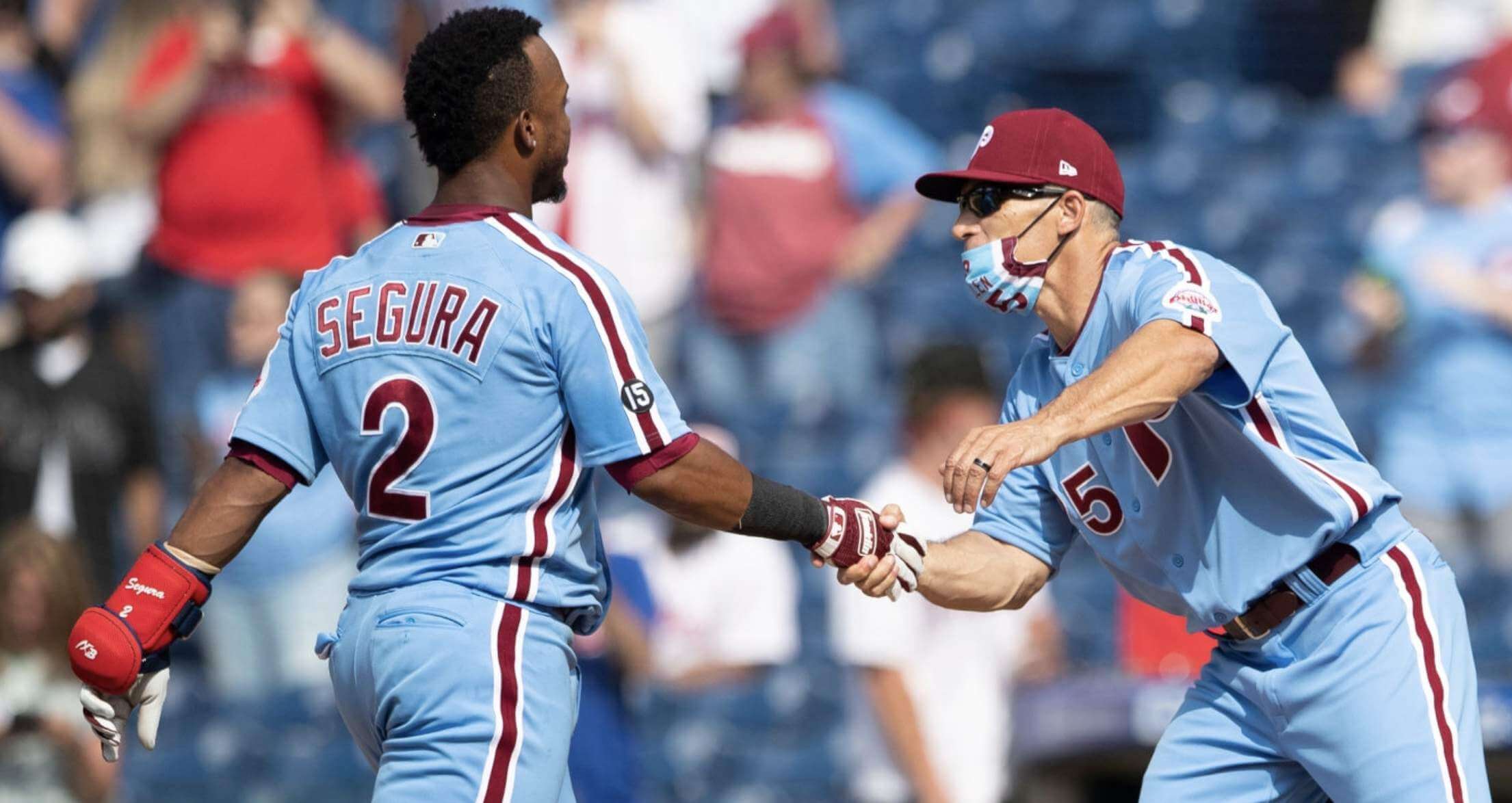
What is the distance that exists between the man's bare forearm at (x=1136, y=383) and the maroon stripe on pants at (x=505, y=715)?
99 centimetres

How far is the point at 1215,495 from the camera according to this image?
375cm

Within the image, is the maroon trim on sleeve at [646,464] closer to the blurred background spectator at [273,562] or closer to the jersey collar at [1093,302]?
the jersey collar at [1093,302]

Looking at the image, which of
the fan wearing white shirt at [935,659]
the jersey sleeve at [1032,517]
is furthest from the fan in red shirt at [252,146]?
the jersey sleeve at [1032,517]

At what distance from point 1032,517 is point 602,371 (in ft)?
4.16

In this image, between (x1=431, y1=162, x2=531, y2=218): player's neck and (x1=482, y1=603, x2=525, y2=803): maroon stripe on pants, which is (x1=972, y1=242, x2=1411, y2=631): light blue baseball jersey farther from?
(x1=482, y1=603, x2=525, y2=803): maroon stripe on pants

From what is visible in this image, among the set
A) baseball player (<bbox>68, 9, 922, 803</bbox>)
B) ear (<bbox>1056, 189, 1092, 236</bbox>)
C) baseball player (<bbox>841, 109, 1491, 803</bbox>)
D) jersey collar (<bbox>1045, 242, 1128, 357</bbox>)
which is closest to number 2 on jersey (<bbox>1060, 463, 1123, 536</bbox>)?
baseball player (<bbox>841, 109, 1491, 803</bbox>)

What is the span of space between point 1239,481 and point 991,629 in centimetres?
197

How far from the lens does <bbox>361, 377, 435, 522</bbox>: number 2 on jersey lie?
10.8 feet

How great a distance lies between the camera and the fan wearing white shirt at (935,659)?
18.1 ft

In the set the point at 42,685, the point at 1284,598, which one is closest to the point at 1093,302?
the point at 1284,598

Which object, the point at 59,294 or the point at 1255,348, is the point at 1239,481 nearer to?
the point at 1255,348

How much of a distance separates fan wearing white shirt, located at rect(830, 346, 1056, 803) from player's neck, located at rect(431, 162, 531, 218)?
7.58 feet

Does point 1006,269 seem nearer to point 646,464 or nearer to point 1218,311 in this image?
point 1218,311

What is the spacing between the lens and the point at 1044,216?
3865 mm
